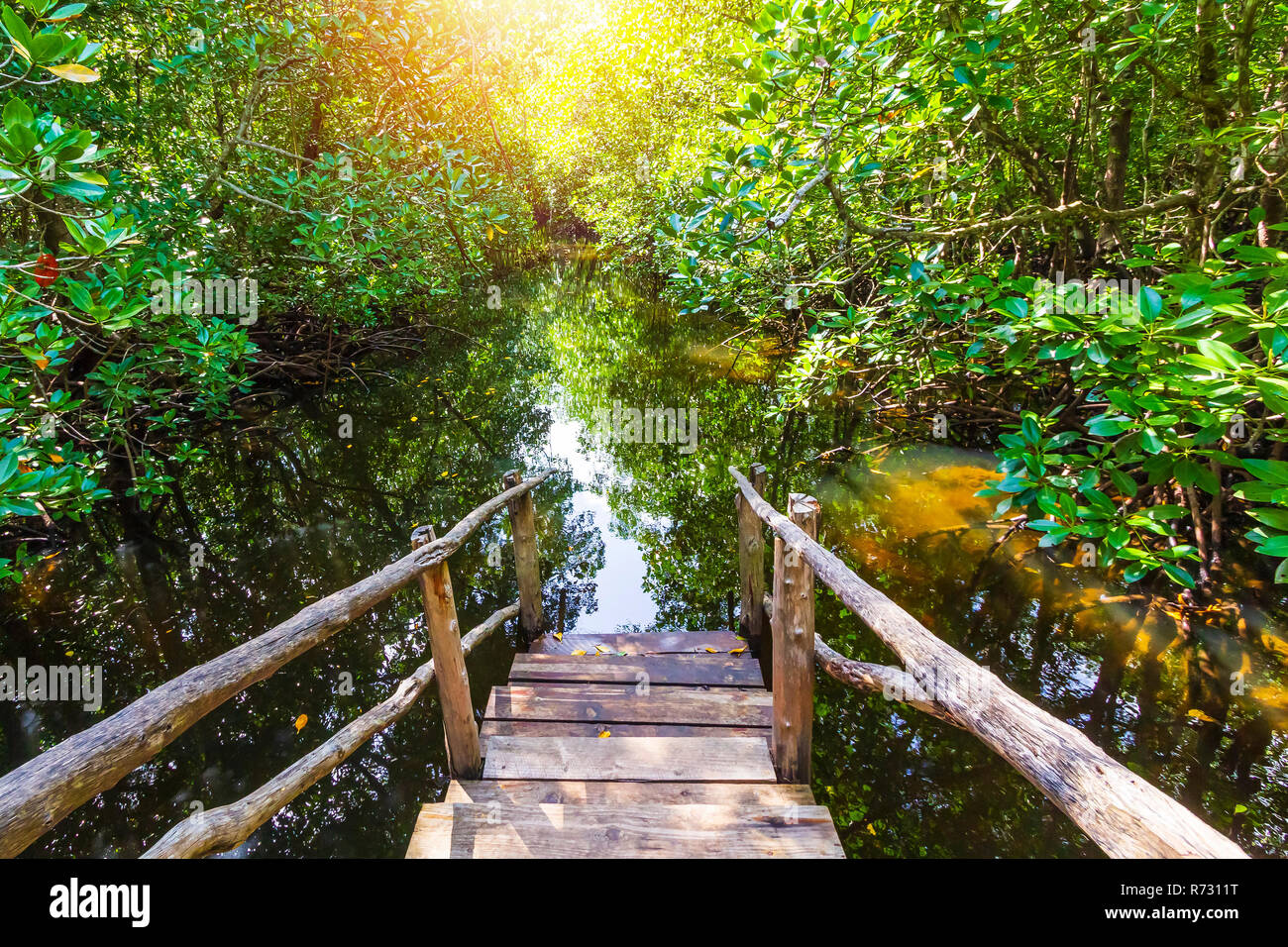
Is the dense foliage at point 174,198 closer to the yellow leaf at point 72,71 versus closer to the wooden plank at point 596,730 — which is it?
the yellow leaf at point 72,71

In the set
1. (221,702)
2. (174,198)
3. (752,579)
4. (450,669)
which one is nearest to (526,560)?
(450,669)

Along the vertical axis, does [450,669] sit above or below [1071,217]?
below

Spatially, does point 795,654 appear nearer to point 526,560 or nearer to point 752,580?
point 752,580

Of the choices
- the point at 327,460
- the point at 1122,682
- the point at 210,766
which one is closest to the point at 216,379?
the point at 327,460

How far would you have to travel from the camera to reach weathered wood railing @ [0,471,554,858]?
1025 mm

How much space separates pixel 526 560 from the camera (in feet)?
14.4

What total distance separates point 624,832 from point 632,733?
3.42 ft

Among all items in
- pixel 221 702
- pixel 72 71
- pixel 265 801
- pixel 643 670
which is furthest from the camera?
pixel 643 670

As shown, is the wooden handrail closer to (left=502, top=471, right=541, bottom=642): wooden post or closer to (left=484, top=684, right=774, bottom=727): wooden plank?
(left=484, top=684, right=774, bottom=727): wooden plank

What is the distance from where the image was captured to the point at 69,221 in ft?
7.29

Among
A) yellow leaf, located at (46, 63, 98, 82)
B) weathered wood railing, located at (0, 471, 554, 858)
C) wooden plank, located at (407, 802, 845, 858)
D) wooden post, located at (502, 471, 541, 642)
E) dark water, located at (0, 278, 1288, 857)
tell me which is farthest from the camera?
wooden post, located at (502, 471, 541, 642)

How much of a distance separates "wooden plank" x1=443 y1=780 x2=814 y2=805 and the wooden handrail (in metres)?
0.52

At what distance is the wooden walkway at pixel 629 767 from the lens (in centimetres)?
220

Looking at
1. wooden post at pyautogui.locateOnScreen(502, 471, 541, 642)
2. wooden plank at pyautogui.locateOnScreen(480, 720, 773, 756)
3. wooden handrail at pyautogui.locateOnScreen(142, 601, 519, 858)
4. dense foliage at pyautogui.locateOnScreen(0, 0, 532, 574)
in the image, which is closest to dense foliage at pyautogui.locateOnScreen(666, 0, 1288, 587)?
dense foliage at pyautogui.locateOnScreen(0, 0, 532, 574)
